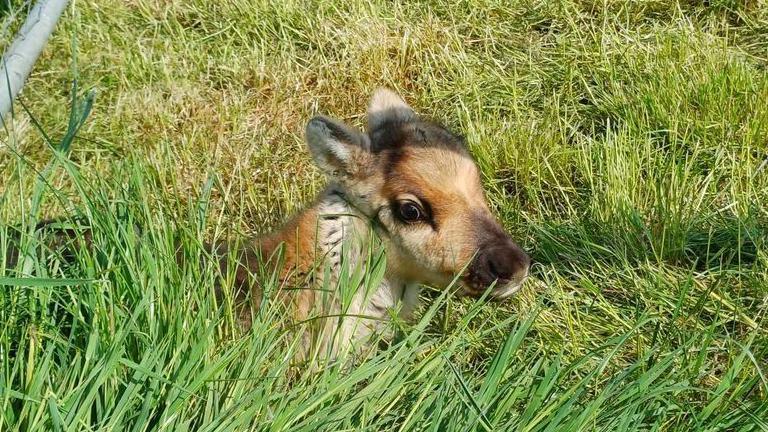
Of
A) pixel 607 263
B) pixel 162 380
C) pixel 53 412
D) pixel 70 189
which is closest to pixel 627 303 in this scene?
pixel 607 263

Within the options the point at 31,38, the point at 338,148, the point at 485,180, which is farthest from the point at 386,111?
the point at 31,38

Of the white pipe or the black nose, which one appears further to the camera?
the white pipe

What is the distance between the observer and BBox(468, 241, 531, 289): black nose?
4.74 meters

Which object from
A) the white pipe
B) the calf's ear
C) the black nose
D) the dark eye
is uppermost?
the white pipe

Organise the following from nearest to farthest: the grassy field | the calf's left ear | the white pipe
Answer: the grassy field
the calf's left ear
the white pipe

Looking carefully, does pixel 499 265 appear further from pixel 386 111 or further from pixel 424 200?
pixel 386 111

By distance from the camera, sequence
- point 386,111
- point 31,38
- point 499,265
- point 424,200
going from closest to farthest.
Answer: point 499,265 → point 424,200 → point 386,111 → point 31,38

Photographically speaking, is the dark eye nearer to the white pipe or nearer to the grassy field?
the grassy field

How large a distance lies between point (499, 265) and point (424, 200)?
478mm

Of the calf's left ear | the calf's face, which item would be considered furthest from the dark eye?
the calf's left ear

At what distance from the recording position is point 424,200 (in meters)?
4.96

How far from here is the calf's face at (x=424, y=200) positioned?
483 centimetres

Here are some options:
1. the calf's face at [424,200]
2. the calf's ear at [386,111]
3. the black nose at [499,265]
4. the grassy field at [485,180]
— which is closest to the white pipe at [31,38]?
the grassy field at [485,180]

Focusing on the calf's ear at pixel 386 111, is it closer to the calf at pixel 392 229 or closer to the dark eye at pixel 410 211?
the calf at pixel 392 229
